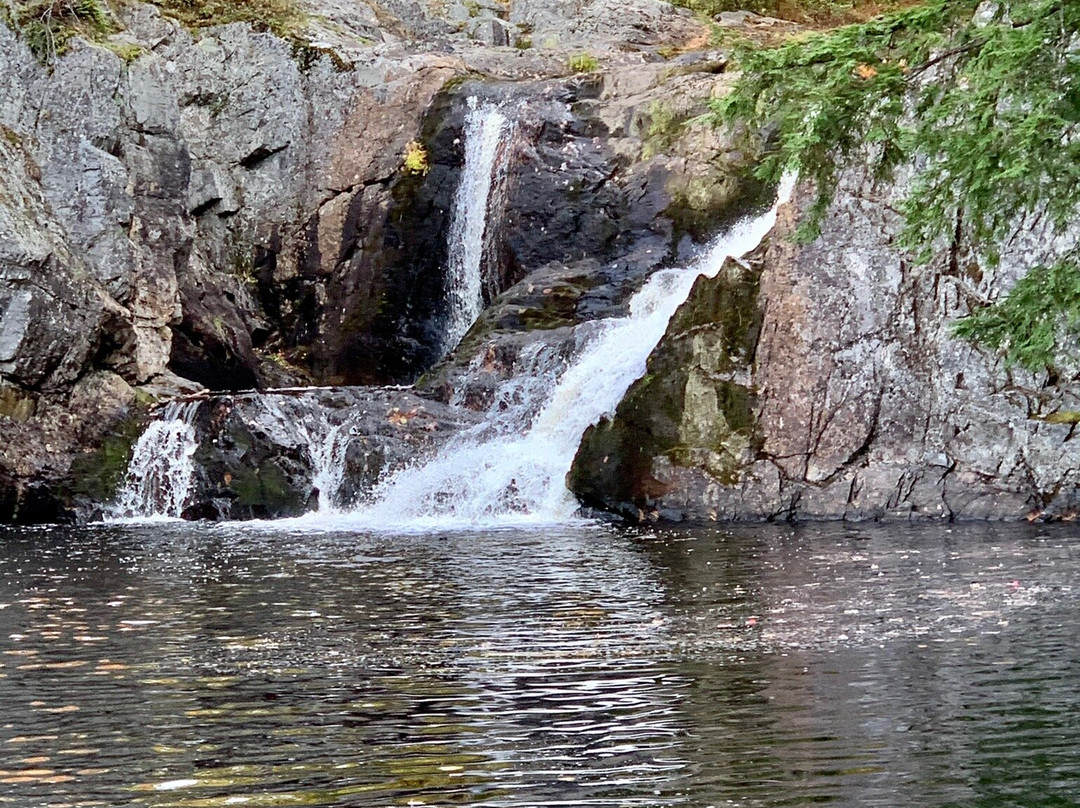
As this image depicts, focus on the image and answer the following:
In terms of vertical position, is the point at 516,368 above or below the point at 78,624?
above

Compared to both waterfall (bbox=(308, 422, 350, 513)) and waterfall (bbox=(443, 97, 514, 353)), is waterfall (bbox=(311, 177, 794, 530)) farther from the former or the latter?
waterfall (bbox=(443, 97, 514, 353))

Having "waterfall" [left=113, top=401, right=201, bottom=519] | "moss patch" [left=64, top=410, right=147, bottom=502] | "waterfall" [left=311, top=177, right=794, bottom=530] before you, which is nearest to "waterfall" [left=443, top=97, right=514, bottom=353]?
"waterfall" [left=311, top=177, right=794, bottom=530]

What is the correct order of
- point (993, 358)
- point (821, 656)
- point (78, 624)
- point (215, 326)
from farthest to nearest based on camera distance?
point (215, 326), point (993, 358), point (78, 624), point (821, 656)

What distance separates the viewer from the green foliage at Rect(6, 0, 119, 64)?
26.6 meters

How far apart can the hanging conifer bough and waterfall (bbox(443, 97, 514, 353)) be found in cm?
2012

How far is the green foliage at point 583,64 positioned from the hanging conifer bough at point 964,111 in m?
23.5

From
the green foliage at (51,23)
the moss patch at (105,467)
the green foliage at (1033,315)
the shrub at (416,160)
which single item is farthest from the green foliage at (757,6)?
the green foliage at (1033,315)

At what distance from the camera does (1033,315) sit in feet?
30.3

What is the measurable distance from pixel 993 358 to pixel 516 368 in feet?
26.1

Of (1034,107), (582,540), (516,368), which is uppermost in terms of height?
(1034,107)

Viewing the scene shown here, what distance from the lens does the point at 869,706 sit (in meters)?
7.69

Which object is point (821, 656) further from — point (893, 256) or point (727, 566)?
point (893, 256)

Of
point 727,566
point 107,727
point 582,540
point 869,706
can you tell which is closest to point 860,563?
point 727,566

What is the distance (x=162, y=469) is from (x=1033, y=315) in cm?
1690
